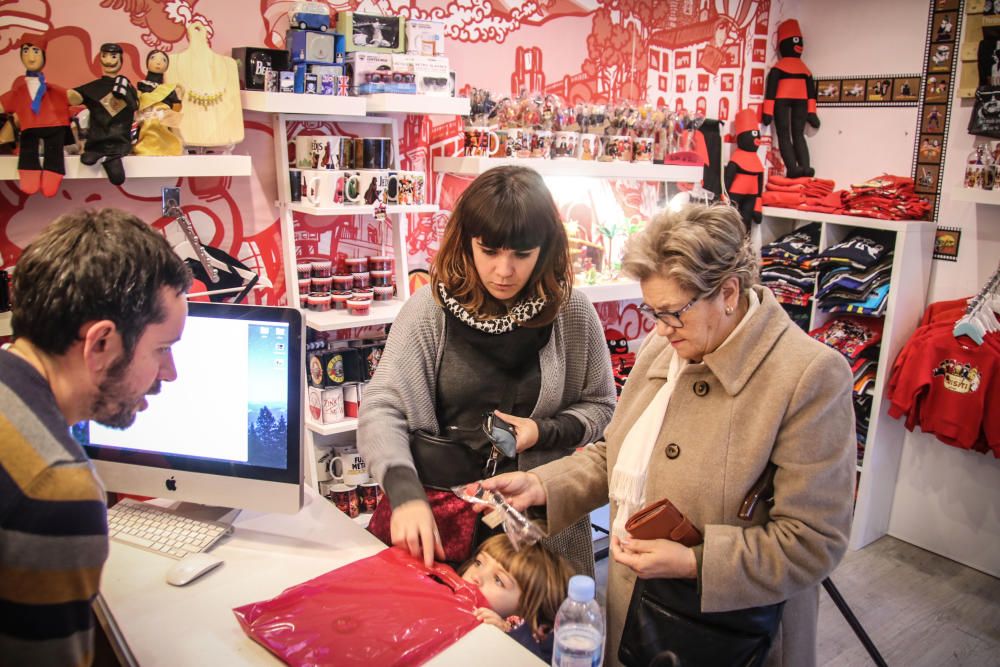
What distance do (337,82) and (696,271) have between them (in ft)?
6.24

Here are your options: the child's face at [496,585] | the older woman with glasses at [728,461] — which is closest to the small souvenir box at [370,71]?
the older woman with glasses at [728,461]

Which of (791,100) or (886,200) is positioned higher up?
(791,100)

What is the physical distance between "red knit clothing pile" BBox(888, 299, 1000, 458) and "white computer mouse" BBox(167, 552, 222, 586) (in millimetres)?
3185

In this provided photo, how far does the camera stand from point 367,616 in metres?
1.44

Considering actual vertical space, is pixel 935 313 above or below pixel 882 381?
above

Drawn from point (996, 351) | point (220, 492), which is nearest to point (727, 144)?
point (996, 351)

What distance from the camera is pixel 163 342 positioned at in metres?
1.20

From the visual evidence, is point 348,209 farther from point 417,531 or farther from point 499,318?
point 417,531

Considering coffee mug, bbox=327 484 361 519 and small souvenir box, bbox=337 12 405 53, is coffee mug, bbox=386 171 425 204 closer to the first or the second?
small souvenir box, bbox=337 12 405 53

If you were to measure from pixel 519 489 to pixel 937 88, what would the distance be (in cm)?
335

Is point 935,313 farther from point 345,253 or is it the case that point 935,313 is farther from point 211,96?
point 211,96

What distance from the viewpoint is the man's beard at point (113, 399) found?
1.11 meters

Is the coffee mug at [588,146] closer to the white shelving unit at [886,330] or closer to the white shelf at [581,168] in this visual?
the white shelf at [581,168]

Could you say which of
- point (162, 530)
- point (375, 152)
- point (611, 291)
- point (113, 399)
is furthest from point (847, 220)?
point (113, 399)
